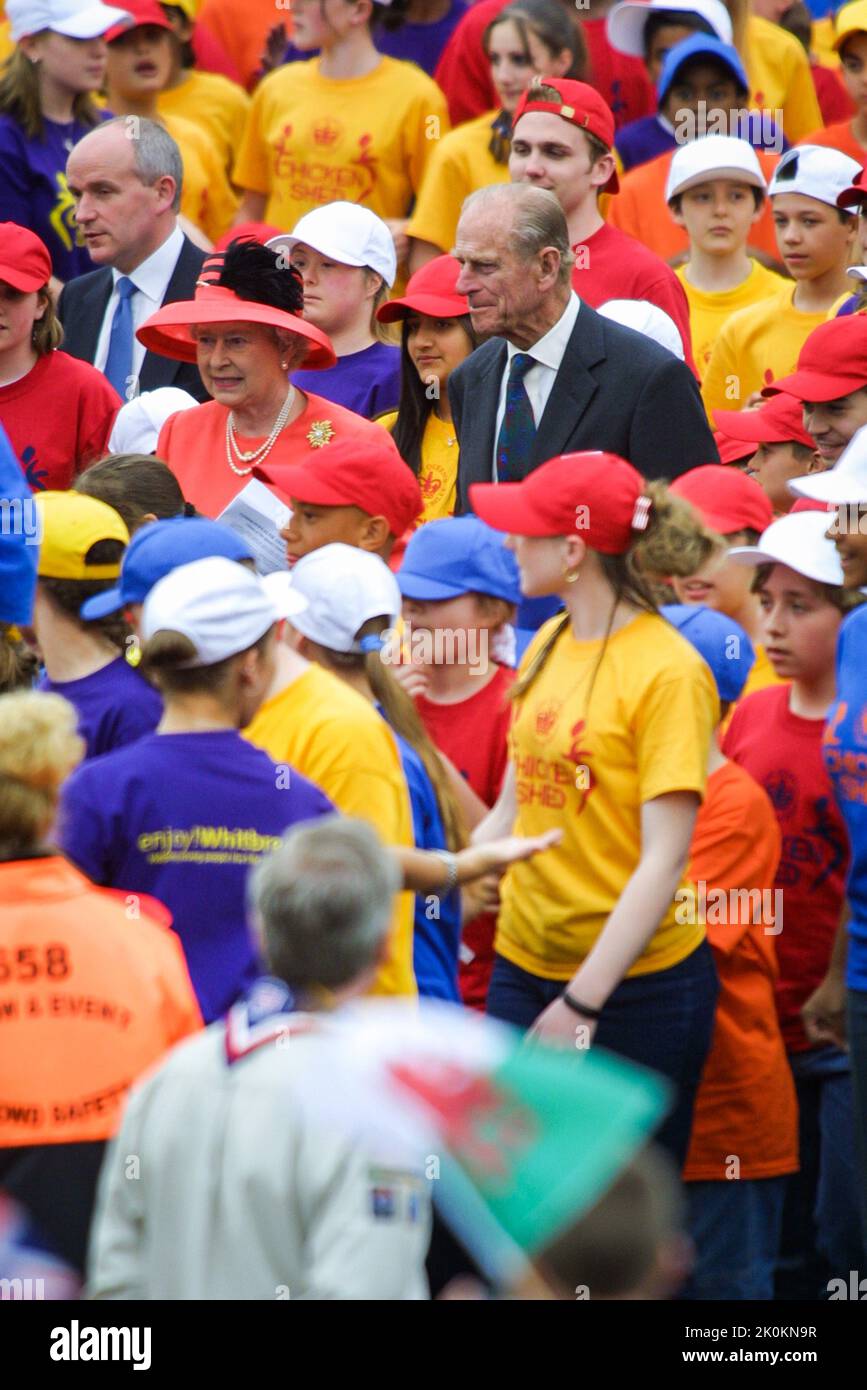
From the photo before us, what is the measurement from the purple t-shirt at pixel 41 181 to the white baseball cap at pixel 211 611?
4167 mm

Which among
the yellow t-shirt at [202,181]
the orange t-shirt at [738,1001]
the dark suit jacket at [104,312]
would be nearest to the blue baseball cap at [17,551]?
the orange t-shirt at [738,1001]

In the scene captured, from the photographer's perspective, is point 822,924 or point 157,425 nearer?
point 822,924

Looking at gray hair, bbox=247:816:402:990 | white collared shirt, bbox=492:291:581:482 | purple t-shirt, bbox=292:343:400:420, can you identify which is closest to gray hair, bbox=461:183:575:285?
white collared shirt, bbox=492:291:581:482

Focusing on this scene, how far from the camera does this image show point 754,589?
525 cm

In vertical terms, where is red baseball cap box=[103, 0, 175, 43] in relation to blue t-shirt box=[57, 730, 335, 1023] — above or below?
above

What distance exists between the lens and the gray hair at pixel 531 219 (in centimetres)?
595

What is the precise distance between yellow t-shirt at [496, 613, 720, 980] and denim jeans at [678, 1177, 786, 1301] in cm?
63

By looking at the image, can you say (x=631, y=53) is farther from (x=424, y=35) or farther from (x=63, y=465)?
(x=63, y=465)

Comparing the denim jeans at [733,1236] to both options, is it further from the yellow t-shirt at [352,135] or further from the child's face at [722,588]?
the yellow t-shirt at [352,135]

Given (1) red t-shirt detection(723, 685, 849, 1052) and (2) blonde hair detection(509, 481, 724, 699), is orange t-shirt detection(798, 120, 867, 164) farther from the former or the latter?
(2) blonde hair detection(509, 481, 724, 699)

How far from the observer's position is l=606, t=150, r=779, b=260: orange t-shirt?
846 centimetres

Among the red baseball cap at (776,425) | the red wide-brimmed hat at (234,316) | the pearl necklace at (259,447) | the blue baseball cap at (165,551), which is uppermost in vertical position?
the red wide-brimmed hat at (234,316)

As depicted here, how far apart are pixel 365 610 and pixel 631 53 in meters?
A: 5.20

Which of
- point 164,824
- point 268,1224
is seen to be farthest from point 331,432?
point 268,1224
